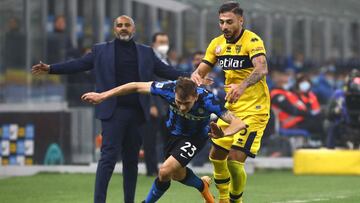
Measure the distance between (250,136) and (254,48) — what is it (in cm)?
89

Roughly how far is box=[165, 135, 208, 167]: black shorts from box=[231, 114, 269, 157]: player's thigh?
0.34 meters

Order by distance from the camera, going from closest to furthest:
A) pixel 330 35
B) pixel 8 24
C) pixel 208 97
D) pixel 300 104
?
pixel 208 97 < pixel 8 24 < pixel 300 104 < pixel 330 35

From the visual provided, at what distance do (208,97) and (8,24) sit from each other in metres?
9.79

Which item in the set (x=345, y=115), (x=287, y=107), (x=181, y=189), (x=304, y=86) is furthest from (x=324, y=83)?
(x=181, y=189)

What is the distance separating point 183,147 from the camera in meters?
13.0

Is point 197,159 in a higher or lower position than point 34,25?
lower

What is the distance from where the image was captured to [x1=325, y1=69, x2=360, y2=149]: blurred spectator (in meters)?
22.8

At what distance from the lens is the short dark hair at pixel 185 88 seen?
1234cm

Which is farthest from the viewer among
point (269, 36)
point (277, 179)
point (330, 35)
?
point (330, 35)

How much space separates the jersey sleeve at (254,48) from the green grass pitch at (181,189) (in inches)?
108

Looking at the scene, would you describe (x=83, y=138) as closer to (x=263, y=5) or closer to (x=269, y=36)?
(x=263, y=5)

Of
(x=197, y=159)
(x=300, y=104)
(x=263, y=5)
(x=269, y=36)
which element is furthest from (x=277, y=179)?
(x=269, y=36)

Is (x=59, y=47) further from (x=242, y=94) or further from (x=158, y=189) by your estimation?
(x=242, y=94)

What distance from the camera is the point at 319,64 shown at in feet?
123
